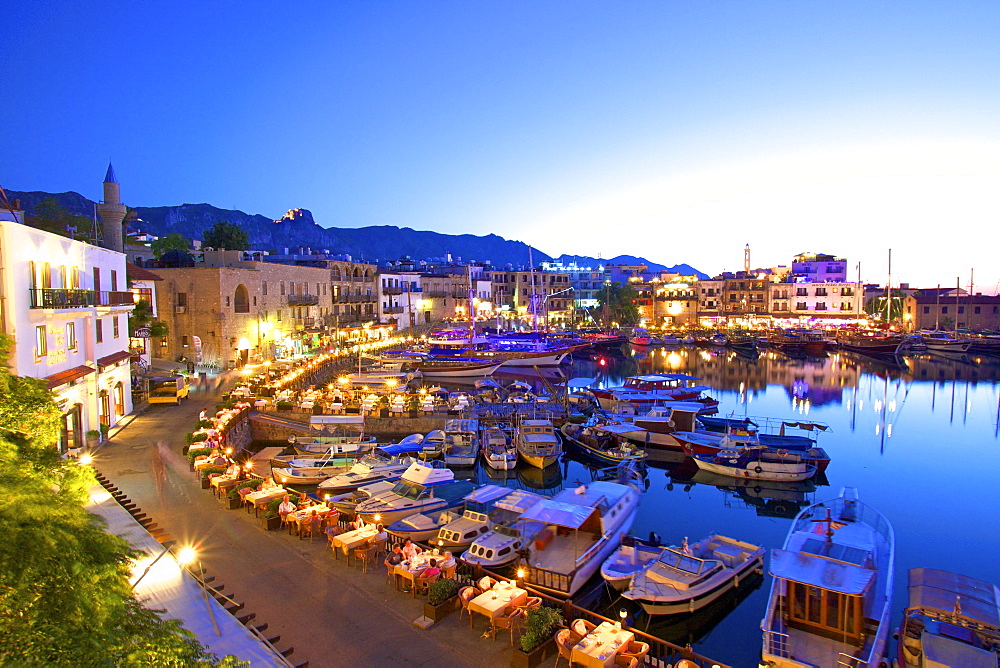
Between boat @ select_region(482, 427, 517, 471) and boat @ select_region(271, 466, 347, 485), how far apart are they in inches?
285

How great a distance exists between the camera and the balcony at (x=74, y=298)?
19.7 m

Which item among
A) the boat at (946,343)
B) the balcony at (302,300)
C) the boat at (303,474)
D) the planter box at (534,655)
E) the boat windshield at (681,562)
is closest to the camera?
the planter box at (534,655)

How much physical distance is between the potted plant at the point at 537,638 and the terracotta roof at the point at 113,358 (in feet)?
74.1

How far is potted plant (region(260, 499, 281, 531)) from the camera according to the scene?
51.2 feet

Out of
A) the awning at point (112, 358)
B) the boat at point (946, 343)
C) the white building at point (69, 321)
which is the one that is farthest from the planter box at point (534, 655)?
the boat at point (946, 343)

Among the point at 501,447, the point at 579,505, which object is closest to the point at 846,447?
the point at 501,447

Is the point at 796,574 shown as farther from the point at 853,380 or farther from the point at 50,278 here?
the point at 853,380

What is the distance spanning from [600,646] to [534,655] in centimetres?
109

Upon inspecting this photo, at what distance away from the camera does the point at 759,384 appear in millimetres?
57562

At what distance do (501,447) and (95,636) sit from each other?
2536cm

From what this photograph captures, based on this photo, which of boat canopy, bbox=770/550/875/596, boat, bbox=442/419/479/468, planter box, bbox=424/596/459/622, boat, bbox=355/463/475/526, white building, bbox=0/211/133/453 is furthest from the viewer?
boat, bbox=442/419/479/468

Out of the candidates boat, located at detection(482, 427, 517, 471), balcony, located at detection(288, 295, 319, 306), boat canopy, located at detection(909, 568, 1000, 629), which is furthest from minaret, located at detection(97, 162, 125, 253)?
boat canopy, located at detection(909, 568, 1000, 629)

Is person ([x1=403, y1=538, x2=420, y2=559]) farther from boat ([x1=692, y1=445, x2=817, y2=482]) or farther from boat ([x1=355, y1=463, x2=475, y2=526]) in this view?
boat ([x1=692, y1=445, x2=817, y2=482])

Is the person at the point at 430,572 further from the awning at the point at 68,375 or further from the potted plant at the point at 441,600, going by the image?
the awning at the point at 68,375
